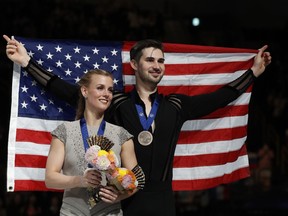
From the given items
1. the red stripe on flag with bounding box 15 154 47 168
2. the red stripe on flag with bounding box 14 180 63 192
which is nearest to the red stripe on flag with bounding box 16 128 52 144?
the red stripe on flag with bounding box 15 154 47 168

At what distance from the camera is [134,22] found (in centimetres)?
1441

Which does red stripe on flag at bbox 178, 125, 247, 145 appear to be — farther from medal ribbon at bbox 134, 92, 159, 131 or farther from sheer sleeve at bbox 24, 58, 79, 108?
sheer sleeve at bbox 24, 58, 79, 108

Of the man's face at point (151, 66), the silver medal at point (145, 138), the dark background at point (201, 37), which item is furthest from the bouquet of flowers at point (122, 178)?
the dark background at point (201, 37)

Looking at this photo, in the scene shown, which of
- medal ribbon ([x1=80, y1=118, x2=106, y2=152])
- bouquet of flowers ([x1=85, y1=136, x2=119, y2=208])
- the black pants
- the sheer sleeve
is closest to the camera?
bouquet of flowers ([x1=85, y1=136, x2=119, y2=208])

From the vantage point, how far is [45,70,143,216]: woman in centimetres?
468

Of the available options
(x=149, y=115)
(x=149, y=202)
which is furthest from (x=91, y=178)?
(x=149, y=115)

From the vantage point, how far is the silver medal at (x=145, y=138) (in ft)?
17.6

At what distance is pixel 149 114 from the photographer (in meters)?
5.43

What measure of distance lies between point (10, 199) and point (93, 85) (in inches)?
241

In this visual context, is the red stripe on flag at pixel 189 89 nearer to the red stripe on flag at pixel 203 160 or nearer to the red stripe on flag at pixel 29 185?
the red stripe on flag at pixel 203 160

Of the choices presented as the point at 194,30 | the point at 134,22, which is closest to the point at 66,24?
the point at 134,22

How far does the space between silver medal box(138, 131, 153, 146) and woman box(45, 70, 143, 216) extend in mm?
370

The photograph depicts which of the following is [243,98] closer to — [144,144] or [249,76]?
[249,76]

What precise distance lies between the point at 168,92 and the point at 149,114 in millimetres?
913
